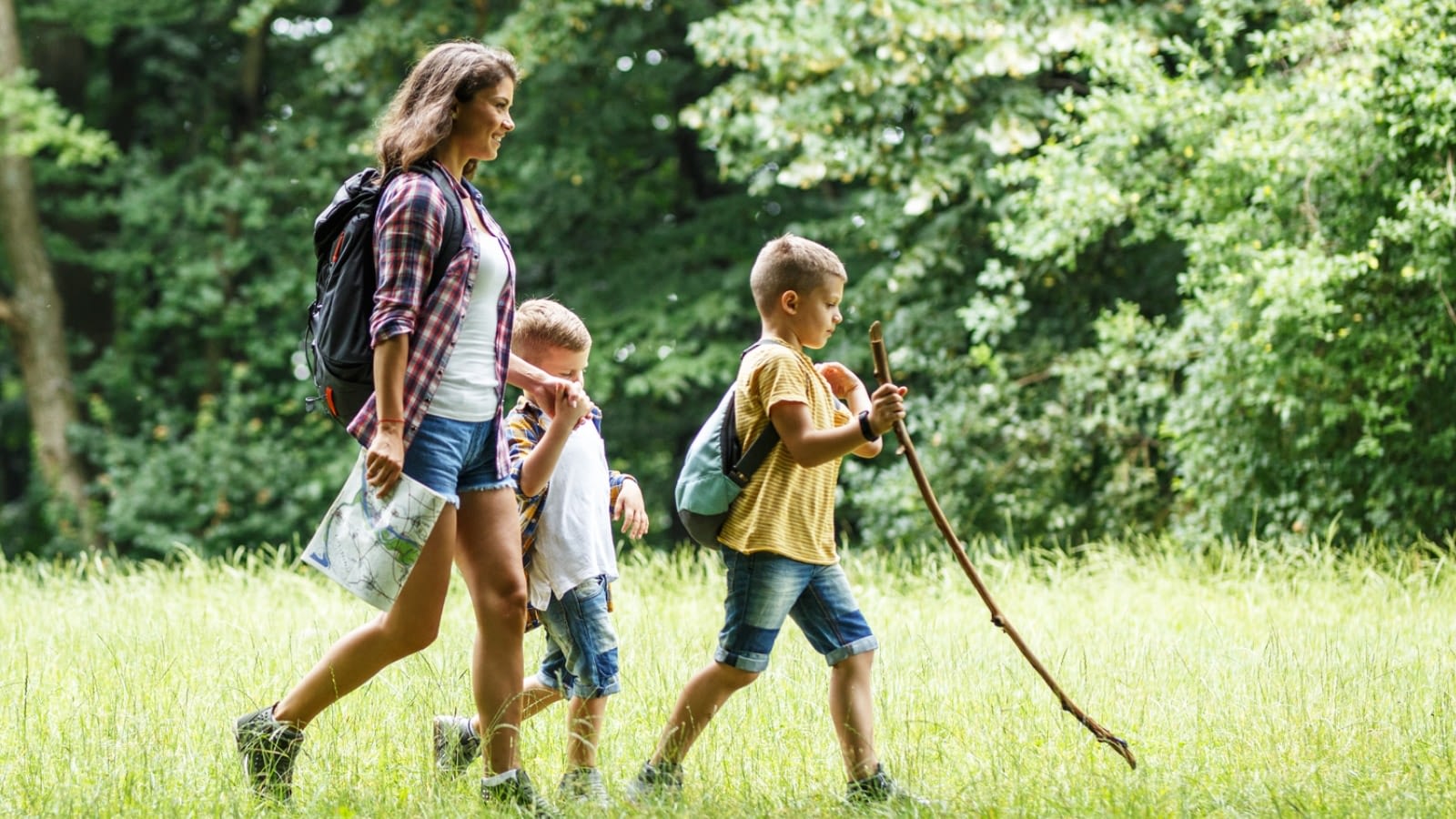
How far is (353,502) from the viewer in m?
3.26

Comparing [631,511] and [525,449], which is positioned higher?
[525,449]

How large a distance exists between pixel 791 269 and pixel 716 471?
20.8 inches

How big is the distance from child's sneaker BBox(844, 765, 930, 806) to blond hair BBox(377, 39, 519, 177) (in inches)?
71.4

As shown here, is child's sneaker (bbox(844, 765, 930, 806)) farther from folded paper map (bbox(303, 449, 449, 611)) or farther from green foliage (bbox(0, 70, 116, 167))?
green foliage (bbox(0, 70, 116, 167))

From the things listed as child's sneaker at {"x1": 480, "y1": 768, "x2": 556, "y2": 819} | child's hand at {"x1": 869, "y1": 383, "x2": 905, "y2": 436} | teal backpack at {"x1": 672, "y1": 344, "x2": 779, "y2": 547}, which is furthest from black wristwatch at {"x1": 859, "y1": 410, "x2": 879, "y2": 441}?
child's sneaker at {"x1": 480, "y1": 768, "x2": 556, "y2": 819}

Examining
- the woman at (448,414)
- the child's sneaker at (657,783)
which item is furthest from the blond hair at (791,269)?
the child's sneaker at (657,783)

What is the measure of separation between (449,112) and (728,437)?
101cm

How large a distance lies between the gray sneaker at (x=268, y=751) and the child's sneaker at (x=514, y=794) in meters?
0.47

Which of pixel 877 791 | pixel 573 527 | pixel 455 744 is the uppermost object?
pixel 573 527

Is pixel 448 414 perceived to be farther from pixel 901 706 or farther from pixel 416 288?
pixel 901 706

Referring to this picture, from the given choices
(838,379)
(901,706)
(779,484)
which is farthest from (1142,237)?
(779,484)

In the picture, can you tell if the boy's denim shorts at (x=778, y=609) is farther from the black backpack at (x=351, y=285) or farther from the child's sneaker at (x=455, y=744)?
the black backpack at (x=351, y=285)

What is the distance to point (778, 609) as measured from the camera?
3.39 metres

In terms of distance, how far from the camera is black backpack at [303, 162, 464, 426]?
3.20 metres
